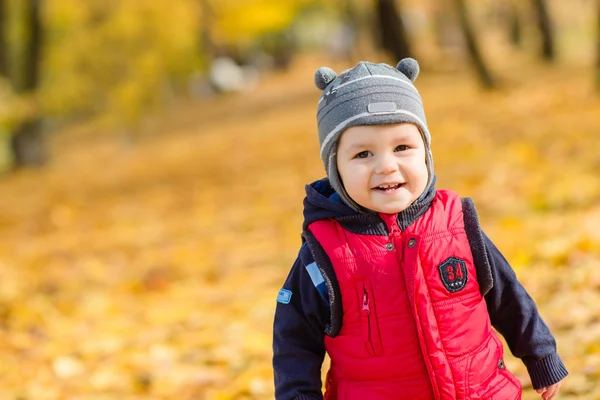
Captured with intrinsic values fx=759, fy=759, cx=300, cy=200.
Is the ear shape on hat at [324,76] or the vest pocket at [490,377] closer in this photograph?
the vest pocket at [490,377]

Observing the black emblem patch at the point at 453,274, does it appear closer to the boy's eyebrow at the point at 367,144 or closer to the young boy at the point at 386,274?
the young boy at the point at 386,274

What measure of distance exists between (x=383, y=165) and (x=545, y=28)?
1849cm

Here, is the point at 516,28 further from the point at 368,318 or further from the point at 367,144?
the point at 368,318

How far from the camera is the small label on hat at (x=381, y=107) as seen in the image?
2.05m

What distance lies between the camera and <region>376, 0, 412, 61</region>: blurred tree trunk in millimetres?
19422

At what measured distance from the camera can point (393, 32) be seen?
19547 millimetres

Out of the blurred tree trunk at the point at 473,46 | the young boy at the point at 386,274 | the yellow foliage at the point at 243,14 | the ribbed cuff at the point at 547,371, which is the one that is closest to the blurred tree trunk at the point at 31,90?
the blurred tree trunk at the point at 473,46

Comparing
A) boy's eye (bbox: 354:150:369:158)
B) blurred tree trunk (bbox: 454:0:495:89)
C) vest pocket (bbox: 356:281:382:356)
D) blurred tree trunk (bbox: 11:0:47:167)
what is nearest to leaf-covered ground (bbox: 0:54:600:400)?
blurred tree trunk (bbox: 454:0:495:89)

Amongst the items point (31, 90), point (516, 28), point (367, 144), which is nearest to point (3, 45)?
point (31, 90)

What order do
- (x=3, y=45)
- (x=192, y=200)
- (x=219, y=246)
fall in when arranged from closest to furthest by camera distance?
(x=219, y=246)
(x=192, y=200)
(x=3, y=45)

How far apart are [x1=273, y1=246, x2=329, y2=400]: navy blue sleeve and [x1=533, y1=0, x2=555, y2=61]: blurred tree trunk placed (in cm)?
1784

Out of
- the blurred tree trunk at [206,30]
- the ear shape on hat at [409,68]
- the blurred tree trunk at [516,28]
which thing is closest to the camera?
the ear shape on hat at [409,68]

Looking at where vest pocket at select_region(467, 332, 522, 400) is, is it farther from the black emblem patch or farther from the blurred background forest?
the blurred background forest

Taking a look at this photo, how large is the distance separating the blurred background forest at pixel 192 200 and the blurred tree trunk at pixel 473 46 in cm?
3
